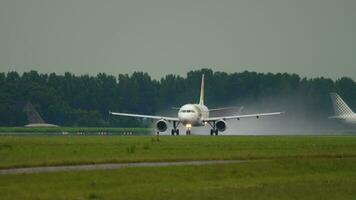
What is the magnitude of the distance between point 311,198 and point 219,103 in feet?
534

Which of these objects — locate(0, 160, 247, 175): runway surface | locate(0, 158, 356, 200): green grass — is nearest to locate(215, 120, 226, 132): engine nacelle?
locate(0, 160, 247, 175): runway surface

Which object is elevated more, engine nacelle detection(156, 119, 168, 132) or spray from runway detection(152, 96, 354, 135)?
spray from runway detection(152, 96, 354, 135)

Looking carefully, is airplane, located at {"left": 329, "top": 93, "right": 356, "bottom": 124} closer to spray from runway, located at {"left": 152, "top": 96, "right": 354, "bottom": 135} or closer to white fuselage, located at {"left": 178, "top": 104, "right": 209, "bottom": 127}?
spray from runway, located at {"left": 152, "top": 96, "right": 354, "bottom": 135}

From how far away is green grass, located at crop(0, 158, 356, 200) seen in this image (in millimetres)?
33938

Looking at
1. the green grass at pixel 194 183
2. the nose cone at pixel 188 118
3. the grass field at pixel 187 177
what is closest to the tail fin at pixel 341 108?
the nose cone at pixel 188 118

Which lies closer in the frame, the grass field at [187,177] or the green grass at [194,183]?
the green grass at [194,183]

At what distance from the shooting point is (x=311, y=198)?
3394 centimetres

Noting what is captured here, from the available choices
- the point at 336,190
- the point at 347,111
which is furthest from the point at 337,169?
the point at 347,111

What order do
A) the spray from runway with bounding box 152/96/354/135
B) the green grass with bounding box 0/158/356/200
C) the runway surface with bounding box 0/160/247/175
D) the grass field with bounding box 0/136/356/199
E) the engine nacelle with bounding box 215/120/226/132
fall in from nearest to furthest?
the green grass with bounding box 0/158/356/200
the grass field with bounding box 0/136/356/199
the runway surface with bounding box 0/160/247/175
the engine nacelle with bounding box 215/120/226/132
the spray from runway with bounding box 152/96/354/135

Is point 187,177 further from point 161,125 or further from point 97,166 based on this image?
point 161,125

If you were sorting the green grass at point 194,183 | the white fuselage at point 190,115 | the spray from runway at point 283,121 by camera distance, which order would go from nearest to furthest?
the green grass at point 194,183, the white fuselage at point 190,115, the spray from runway at point 283,121

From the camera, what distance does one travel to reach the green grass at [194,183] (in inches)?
1336

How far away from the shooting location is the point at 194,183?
38.8 m

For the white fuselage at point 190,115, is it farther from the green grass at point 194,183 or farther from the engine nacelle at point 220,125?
the green grass at point 194,183
